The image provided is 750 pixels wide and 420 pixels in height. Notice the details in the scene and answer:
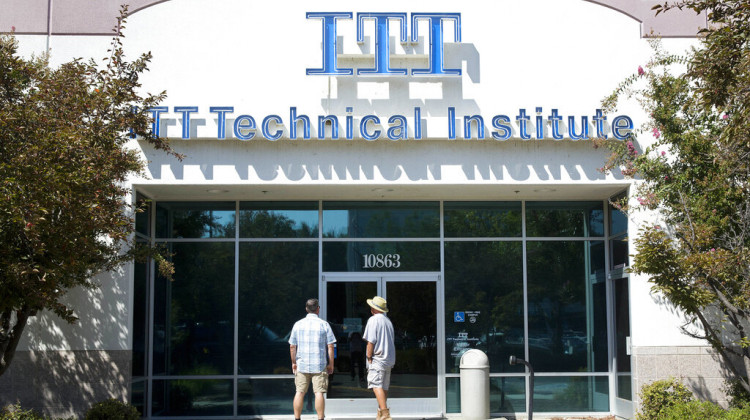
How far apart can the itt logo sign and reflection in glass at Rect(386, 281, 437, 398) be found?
3.74m

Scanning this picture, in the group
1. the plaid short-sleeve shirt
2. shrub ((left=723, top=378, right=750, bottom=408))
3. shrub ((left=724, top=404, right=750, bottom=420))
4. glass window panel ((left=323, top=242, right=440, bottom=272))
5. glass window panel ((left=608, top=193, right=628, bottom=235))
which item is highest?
glass window panel ((left=608, top=193, right=628, bottom=235))

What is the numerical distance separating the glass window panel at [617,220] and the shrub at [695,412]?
10.1 feet

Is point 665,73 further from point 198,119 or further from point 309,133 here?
point 198,119

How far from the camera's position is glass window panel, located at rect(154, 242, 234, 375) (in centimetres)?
1356

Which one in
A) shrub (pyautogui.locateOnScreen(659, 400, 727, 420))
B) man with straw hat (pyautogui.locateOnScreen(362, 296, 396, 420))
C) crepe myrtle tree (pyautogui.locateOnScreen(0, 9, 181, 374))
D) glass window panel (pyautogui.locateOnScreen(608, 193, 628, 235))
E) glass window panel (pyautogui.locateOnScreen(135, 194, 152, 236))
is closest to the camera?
crepe myrtle tree (pyautogui.locateOnScreen(0, 9, 181, 374))

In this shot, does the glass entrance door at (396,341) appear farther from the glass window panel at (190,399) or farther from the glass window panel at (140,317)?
the glass window panel at (140,317)

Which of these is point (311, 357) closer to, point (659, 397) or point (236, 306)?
point (236, 306)

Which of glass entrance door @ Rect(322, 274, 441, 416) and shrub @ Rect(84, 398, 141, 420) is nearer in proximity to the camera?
shrub @ Rect(84, 398, 141, 420)

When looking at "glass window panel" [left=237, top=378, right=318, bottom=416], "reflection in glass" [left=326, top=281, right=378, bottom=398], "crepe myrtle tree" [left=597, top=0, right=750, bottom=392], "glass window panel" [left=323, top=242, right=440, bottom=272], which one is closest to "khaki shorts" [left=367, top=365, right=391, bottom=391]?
"reflection in glass" [left=326, top=281, right=378, bottom=398]

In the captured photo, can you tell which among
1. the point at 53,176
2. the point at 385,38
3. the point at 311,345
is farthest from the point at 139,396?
the point at 385,38

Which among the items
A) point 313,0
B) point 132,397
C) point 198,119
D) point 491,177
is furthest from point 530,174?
point 132,397

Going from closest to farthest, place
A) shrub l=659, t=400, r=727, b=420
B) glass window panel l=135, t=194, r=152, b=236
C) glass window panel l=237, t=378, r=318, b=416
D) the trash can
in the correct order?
1. shrub l=659, t=400, r=727, b=420
2. the trash can
3. glass window panel l=135, t=194, r=152, b=236
4. glass window panel l=237, t=378, r=318, b=416

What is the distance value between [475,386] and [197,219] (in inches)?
221

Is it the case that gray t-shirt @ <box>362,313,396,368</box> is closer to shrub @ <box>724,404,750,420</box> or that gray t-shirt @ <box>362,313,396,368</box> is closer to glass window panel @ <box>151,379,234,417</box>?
glass window panel @ <box>151,379,234,417</box>
